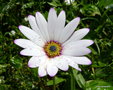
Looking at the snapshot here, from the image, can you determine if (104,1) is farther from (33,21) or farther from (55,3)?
(33,21)

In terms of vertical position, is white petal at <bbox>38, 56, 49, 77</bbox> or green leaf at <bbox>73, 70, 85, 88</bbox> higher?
white petal at <bbox>38, 56, 49, 77</bbox>

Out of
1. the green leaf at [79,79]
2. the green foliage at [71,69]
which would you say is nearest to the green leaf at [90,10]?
the green foliage at [71,69]

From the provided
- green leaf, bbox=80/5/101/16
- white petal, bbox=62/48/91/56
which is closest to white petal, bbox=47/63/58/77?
white petal, bbox=62/48/91/56

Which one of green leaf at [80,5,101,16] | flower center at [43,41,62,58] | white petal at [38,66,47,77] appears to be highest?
green leaf at [80,5,101,16]

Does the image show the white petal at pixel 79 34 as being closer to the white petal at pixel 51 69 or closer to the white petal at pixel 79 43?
the white petal at pixel 79 43

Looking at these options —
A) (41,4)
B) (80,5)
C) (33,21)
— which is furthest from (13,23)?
(33,21)

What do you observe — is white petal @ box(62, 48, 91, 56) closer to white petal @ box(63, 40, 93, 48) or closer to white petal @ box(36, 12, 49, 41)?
white petal @ box(63, 40, 93, 48)
